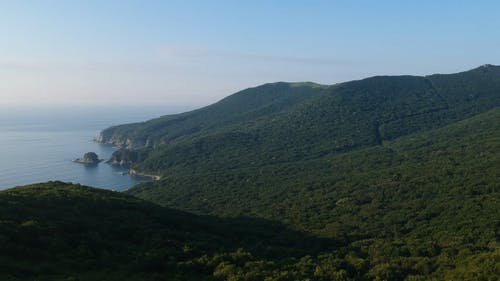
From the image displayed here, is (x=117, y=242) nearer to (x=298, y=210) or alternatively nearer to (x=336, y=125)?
(x=298, y=210)

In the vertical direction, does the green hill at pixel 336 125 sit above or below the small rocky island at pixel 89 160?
above

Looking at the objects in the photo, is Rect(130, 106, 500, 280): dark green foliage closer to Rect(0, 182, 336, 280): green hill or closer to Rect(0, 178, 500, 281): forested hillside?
Rect(0, 178, 500, 281): forested hillside

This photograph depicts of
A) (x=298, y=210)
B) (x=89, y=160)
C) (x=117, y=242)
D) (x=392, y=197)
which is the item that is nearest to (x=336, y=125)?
(x=392, y=197)

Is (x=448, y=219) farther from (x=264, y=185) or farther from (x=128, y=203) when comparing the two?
(x=264, y=185)

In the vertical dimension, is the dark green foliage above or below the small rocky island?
below

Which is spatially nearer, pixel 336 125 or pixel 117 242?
pixel 117 242

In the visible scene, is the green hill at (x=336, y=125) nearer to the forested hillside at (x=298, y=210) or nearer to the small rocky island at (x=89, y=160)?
the forested hillside at (x=298, y=210)

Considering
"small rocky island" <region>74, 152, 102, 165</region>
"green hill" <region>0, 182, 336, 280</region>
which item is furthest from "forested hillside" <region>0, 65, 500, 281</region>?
"small rocky island" <region>74, 152, 102, 165</region>

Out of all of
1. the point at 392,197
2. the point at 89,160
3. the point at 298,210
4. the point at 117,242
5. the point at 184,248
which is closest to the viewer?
the point at 184,248

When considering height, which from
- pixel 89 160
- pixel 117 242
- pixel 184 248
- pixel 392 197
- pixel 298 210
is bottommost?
pixel 298 210

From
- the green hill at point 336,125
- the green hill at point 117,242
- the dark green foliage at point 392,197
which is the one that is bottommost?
the dark green foliage at point 392,197

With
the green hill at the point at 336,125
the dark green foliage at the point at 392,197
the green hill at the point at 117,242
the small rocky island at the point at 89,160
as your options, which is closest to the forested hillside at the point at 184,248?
the green hill at the point at 117,242
